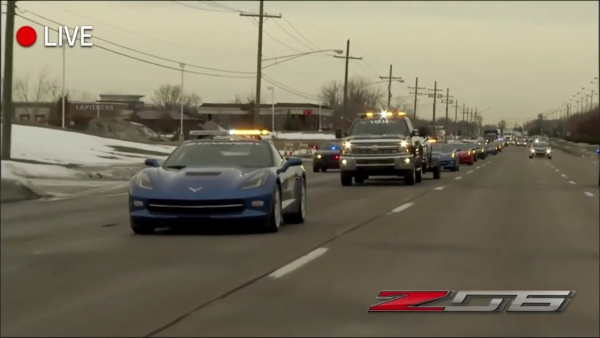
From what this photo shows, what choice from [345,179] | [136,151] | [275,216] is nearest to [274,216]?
[275,216]

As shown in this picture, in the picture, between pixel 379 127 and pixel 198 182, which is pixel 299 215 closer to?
pixel 198 182

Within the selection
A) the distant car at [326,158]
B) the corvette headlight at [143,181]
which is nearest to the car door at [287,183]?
the corvette headlight at [143,181]

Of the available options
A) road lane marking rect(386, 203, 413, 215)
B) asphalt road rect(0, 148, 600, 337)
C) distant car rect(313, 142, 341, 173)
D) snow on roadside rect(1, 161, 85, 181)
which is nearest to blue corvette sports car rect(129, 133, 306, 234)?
asphalt road rect(0, 148, 600, 337)

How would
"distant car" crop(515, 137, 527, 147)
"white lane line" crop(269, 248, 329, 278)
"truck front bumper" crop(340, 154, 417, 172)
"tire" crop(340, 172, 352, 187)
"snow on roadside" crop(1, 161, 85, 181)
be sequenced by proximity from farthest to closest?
"distant car" crop(515, 137, 527, 147) < "snow on roadside" crop(1, 161, 85, 181) < "tire" crop(340, 172, 352, 187) < "truck front bumper" crop(340, 154, 417, 172) < "white lane line" crop(269, 248, 329, 278)

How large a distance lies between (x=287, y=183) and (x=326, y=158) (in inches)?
1162

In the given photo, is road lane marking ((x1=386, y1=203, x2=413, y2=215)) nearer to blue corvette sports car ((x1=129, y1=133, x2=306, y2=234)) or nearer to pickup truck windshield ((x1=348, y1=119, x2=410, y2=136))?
blue corvette sports car ((x1=129, y1=133, x2=306, y2=234))

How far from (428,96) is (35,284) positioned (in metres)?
128

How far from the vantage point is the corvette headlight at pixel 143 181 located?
13555 mm

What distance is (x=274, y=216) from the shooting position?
14.0 metres

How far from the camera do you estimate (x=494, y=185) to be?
104 ft

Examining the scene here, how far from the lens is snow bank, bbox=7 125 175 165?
40.6 m

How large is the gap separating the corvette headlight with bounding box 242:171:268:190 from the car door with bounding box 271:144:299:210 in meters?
0.52

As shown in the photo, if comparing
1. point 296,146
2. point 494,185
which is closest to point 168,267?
point 494,185

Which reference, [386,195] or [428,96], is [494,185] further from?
[428,96]
